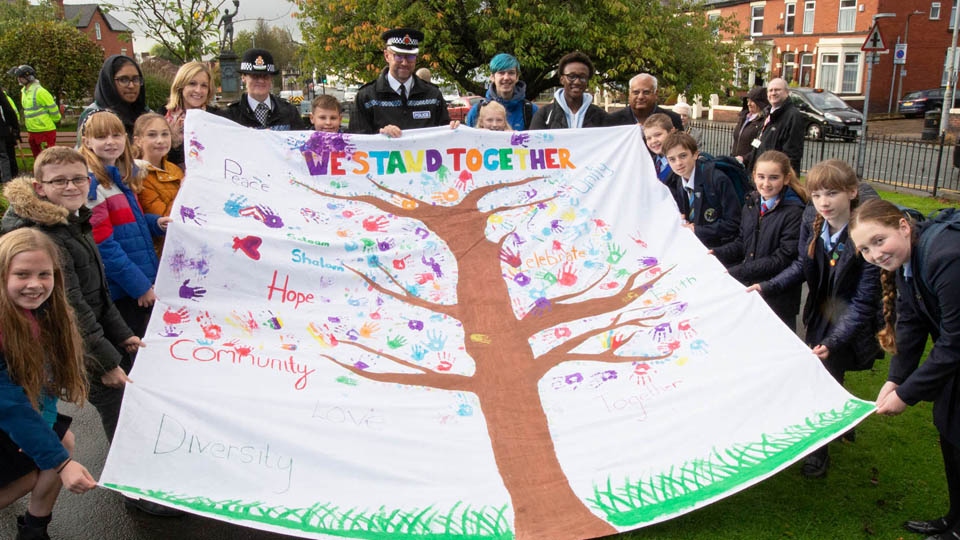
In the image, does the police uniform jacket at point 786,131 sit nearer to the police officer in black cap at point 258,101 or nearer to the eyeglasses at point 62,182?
the police officer in black cap at point 258,101

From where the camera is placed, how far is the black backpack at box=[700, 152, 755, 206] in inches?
174

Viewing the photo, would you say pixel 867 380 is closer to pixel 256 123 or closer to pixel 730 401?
pixel 730 401

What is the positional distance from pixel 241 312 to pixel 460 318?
1085mm

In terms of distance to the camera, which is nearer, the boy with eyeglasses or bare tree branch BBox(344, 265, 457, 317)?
the boy with eyeglasses

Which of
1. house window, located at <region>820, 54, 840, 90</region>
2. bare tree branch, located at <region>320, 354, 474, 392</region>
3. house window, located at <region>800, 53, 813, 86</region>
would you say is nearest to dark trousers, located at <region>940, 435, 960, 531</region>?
bare tree branch, located at <region>320, 354, 474, 392</region>

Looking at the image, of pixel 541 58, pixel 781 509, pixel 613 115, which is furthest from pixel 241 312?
pixel 541 58

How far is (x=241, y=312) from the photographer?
11.6 ft

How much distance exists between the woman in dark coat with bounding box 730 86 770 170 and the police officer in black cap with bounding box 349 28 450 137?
3898 mm

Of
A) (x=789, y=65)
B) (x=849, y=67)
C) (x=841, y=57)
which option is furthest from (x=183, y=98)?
(x=789, y=65)

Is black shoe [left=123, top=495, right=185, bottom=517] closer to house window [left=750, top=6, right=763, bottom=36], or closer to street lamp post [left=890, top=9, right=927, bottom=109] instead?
street lamp post [left=890, top=9, right=927, bottom=109]

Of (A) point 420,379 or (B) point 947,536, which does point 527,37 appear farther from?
(B) point 947,536

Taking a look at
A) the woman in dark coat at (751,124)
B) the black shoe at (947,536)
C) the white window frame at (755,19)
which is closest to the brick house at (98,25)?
the white window frame at (755,19)

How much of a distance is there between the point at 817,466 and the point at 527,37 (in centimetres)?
880

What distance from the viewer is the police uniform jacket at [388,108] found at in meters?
5.36
